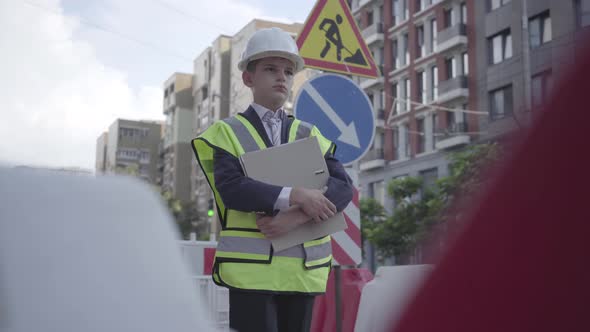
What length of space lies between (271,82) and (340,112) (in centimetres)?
285

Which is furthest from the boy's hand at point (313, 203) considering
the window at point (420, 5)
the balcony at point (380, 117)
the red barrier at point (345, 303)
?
the balcony at point (380, 117)

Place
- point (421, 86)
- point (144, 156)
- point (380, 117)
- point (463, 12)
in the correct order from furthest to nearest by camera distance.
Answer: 1. point (144, 156)
2. point (380, 117)
3. point (421, 86)
4. point (463, 12)

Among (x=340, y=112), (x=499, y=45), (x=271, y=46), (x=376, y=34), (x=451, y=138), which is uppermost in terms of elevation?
(x=376, y=34)

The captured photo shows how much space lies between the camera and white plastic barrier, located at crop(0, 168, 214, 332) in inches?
29.3

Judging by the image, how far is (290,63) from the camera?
2.73 metres

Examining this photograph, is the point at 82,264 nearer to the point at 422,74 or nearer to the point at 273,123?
the point at 273,123

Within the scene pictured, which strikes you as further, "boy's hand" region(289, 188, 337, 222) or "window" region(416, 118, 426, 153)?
"window" region(416, 118, 426, 153)

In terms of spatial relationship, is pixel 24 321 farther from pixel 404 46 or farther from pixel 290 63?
pixel 404 46

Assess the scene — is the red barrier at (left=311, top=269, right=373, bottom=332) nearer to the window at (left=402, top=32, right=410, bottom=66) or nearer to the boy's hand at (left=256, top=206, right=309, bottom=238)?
the boy's hand at (left=256, top=206, right=309, bottom=238)

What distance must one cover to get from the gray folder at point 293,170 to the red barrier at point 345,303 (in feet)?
9.62

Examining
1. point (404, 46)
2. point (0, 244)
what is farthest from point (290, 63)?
point (404, 46)

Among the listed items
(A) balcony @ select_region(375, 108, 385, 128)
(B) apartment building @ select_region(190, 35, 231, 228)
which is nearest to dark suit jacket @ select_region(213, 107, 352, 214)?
(A) balcony @ select_region(375, 108, 385, 128)

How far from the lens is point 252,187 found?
89.1 inches

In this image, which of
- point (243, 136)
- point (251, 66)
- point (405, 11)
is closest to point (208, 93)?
point (405, 11)
